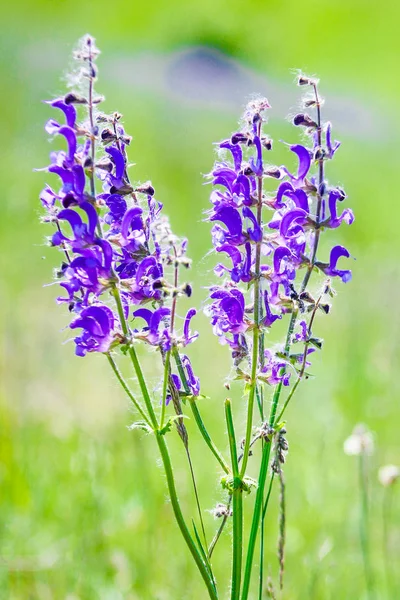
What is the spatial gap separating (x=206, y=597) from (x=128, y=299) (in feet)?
5.92

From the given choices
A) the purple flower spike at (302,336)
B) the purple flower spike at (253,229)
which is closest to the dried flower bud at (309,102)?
the purple flower spike at (253,229)

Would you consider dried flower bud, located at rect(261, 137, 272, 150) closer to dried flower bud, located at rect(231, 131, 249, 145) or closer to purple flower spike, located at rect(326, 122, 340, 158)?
dried flower bud, located at rect(231, 131, 249, 145)

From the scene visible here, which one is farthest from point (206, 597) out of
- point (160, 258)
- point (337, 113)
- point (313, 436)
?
point (337, 113)

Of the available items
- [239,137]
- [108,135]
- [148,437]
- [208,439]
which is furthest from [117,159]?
[148,437]

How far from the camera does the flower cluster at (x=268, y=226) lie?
6.66 ft

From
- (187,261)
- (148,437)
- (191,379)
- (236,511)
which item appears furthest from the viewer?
(148,437)

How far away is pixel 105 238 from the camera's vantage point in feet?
6.55

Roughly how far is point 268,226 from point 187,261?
1.13ft

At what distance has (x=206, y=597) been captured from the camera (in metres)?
3.36

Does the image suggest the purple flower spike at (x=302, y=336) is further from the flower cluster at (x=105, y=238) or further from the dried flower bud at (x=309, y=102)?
the dried flower bud at (x=309, y=102)

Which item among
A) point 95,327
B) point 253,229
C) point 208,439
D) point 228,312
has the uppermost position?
point 253,229

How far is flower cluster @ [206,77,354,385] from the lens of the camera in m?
2.03

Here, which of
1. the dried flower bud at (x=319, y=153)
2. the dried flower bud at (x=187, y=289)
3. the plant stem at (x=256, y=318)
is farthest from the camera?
the dried flower bud at (x=319, y=153)

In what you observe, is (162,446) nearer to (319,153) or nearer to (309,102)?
(319,153)
